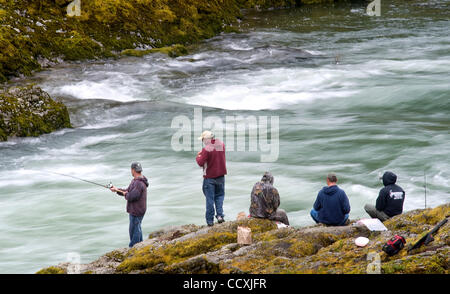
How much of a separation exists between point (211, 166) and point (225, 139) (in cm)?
719

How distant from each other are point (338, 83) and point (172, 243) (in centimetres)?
1462

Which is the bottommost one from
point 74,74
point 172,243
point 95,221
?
point 95,221

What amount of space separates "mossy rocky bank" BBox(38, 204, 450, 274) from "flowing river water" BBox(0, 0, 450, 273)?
7.54 ft

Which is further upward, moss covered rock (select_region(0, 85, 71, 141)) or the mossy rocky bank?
moss covered rock (select_region(0, 85, 71, 141))

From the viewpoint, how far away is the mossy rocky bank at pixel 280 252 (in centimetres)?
629

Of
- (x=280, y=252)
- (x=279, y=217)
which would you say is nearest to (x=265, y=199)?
(x=279, y=217)

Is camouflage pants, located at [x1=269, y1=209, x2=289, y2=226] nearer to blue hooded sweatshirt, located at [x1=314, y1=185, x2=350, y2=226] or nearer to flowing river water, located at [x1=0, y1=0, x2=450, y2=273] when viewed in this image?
blue hooded sweatshirt, located at [x1=314, y1=185, x2=350, y2=226]

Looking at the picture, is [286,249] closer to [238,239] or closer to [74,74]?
[238,239]

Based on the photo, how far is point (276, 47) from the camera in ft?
86.0

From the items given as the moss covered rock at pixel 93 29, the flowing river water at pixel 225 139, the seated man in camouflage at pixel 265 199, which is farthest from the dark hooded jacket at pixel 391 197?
the moss covered rock at pixel 93 29

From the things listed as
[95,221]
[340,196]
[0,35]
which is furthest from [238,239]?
[0,35]

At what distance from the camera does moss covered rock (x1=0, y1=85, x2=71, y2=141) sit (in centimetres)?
1576

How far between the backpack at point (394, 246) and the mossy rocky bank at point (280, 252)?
66 mm

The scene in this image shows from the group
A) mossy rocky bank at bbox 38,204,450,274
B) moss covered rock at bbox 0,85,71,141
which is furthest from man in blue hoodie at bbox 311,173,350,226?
moss covered rock at bbox 0,85,71,141
